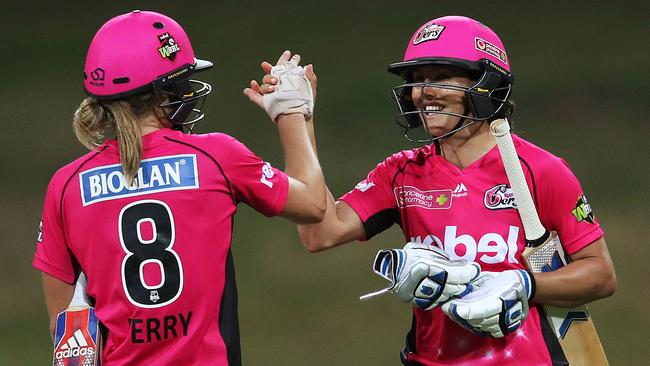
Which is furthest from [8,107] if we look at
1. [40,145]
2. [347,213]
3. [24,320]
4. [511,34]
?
[347,213]

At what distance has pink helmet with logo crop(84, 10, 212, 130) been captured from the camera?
3068 millimetres

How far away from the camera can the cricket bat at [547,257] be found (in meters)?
3.26

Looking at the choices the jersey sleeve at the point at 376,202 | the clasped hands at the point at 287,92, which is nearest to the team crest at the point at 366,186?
the jersey sleeve at the point at 376,202

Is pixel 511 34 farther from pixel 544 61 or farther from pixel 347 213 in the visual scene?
pixel 347 213

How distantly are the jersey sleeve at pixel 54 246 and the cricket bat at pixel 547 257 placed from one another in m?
1.26

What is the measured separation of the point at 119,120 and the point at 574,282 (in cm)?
136

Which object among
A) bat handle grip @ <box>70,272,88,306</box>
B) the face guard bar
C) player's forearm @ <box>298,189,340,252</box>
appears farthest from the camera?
player's forearm @ <box>298,189,340,252</box>

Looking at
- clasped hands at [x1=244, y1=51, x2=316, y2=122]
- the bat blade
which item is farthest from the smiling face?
the bat blade

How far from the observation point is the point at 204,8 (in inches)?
374

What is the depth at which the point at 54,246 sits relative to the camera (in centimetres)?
313

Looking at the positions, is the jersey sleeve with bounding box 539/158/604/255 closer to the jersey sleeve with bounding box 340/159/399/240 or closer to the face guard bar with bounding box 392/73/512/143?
the face guard bar with bounding box 392/73/512/143

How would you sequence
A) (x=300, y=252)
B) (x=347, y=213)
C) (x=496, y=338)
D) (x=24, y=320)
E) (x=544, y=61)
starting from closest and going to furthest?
(x=496, y=338)
(x=347, y=213)
(x=24, y=320)
(x=300, y=252)
(x=544, y=61)

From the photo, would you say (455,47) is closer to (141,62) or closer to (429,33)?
(429,33)

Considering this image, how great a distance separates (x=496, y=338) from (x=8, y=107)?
19.7ft
